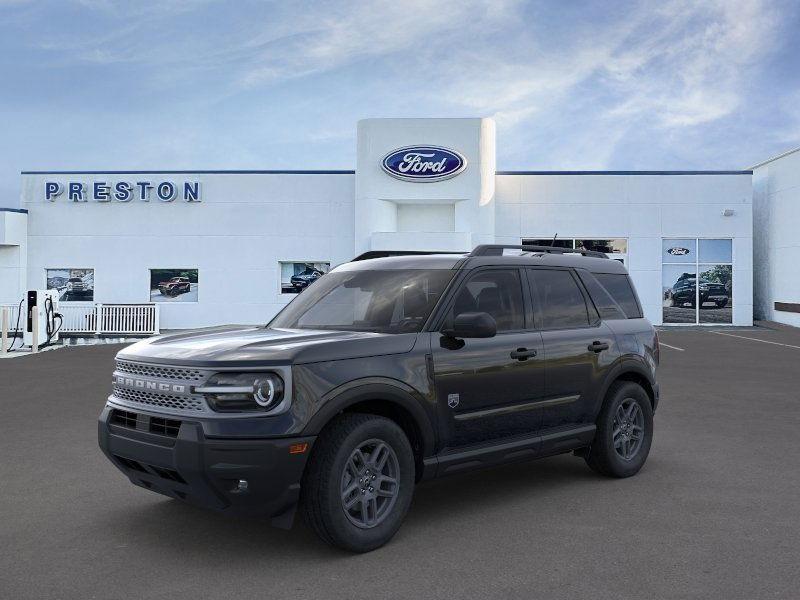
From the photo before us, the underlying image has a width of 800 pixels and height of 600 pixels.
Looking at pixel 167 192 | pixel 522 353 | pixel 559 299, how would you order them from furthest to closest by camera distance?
pixel 167 192 → pixel 559 299 → pixel 522 353

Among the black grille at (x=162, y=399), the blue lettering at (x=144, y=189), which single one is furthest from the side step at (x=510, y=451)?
the blue lettering at (x=144, y=189)

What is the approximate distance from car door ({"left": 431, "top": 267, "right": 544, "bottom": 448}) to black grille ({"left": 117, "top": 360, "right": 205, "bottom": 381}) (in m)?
1.56

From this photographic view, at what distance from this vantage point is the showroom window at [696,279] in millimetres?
30031

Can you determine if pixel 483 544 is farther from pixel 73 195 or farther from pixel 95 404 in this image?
pixel 73 195

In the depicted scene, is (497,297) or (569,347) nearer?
(497,297)

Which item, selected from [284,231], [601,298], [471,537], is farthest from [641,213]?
[471,537]

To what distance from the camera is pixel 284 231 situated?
2983 cm

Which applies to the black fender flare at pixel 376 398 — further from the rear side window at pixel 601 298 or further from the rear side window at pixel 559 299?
the rear side window at pixel 601 298

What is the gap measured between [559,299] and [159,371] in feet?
10.6

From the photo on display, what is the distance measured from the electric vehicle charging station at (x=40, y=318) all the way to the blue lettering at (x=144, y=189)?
7488 millimetres

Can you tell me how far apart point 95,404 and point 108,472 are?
→ 14.9ft

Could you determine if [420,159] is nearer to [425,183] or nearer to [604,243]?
[425,183]

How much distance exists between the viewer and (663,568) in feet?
14.6

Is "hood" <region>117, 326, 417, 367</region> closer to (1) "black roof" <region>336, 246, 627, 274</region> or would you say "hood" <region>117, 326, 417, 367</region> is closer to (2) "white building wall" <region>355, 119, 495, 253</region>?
(1) "black roof" <region>336, 246, 627, 274</region>
